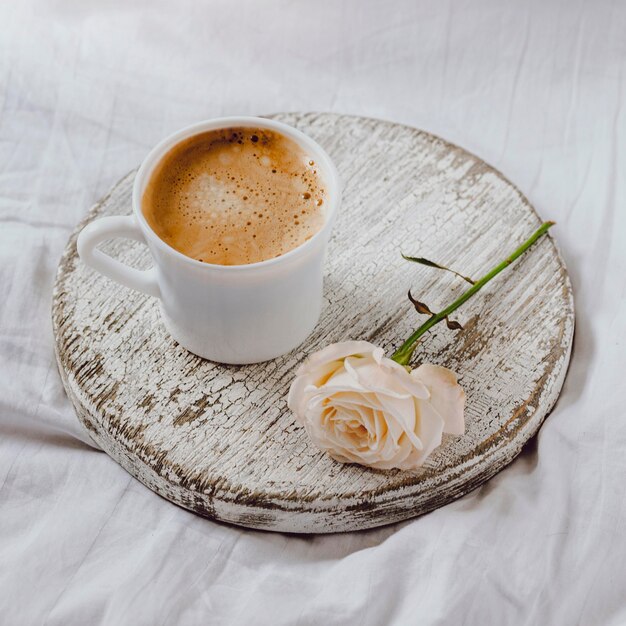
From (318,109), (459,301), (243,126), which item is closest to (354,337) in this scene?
(459,301)

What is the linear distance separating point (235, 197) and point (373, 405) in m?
0.30

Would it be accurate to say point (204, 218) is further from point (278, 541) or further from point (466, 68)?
point (466, 68)

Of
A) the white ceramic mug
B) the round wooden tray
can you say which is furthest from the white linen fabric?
the white ceramic mug

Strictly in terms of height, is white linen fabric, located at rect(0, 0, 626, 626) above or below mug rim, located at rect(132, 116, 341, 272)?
below

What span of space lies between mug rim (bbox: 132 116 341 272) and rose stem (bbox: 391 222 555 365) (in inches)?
5.8

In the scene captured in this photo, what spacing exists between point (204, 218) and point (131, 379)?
0.20m

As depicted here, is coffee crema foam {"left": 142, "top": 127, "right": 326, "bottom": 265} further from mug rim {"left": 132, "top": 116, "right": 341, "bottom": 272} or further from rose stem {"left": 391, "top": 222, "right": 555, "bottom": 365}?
rose stem {"left": 391, "top": 222, "right": 555, "bottom": 365}

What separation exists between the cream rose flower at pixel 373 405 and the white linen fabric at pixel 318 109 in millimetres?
123

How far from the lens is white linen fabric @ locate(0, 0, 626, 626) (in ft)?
3.00

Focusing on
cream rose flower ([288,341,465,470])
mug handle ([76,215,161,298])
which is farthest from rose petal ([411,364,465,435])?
mug handle ([76,215,161,298])

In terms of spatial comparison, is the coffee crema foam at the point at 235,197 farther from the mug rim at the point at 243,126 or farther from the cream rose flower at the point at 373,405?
the cream rose flower at the point at 373,405

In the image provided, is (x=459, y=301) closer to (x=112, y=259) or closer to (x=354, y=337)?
(x=354, y=337)

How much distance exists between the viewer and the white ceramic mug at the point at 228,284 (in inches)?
35.3

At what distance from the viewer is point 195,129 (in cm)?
102
